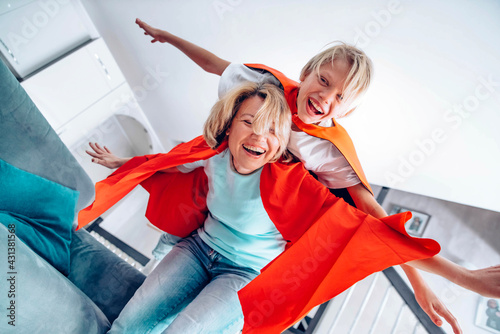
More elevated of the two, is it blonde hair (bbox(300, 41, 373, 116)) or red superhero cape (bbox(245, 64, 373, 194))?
blonde hair (bbox(300, 41, 373, 116))

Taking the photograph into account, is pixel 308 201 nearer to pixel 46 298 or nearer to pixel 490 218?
pixel 46 298

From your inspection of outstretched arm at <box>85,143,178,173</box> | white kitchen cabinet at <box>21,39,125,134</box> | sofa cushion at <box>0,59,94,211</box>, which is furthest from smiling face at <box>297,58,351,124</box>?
white kitchen cabinet at <box>21,39,125,134</box>

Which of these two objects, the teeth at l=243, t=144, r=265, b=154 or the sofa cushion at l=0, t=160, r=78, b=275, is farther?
the sofa cushion at l=0, t=160, r=78, b=275

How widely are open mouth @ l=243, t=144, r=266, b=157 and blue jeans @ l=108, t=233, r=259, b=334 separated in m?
0.52

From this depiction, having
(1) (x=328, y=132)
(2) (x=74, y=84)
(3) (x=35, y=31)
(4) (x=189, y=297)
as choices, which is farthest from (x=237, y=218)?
(3) (x=35, y=31)

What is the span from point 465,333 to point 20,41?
2.85 meters

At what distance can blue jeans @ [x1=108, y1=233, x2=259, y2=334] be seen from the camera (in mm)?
949

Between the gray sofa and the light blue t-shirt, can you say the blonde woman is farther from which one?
the gray sofa

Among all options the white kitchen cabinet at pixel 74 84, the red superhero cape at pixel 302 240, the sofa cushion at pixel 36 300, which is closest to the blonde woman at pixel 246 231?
the red superhero cape at pixel 302 240

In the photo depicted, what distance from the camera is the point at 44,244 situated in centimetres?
107

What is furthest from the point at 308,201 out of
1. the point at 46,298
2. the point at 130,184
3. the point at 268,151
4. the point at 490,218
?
the point at 490,218

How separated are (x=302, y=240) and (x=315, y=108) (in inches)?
18.2

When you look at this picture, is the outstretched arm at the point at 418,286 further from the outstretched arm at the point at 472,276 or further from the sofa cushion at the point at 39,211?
the sofa cushion at the point at 39,211

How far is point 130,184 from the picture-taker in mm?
1100
